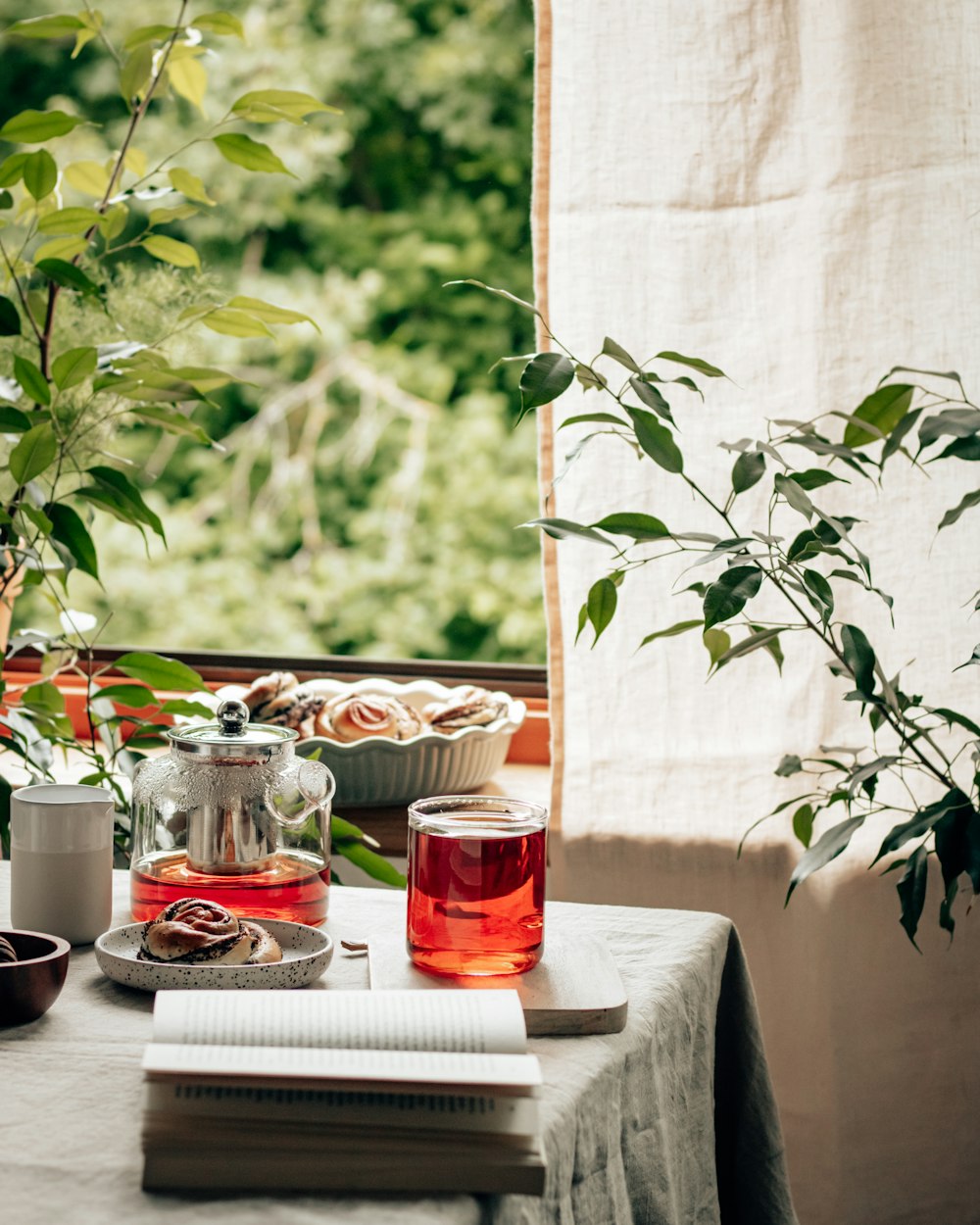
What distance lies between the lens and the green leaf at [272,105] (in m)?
1.33

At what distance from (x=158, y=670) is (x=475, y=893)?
617 mm

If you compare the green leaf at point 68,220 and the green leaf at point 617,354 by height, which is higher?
the green leaf at point 68,220

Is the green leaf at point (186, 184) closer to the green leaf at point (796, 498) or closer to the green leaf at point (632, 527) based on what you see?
the green leaf at point (632, 527)

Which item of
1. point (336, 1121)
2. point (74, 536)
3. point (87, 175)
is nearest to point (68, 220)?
point (87, 175)

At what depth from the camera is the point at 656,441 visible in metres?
1.09

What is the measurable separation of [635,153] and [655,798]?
729 mm

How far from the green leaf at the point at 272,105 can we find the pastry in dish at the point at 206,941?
85cm

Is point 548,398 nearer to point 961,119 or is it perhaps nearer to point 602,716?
point 602,716

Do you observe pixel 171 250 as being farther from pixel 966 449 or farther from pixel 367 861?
pixel 966 449

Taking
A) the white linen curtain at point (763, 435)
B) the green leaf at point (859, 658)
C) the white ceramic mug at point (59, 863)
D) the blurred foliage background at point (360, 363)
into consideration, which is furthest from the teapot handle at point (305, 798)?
the blurred foliage background at point (360, 363)

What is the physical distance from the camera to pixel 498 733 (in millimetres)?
1634

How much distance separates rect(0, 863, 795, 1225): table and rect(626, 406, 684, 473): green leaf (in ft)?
1.18

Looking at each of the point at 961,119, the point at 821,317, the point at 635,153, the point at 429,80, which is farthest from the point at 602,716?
the point at 429,80

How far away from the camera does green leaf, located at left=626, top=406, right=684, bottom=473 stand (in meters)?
1.08
